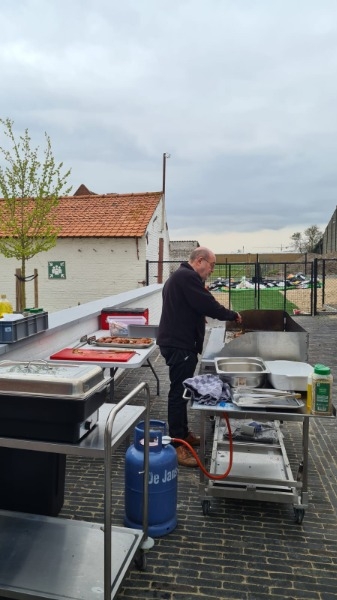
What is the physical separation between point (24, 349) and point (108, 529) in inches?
80.8

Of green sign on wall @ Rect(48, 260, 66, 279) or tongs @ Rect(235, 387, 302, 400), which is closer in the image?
tongs @ Rect(235, 387, 302, 400)

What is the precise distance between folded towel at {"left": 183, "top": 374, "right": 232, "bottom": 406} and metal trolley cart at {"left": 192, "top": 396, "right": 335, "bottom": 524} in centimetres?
8

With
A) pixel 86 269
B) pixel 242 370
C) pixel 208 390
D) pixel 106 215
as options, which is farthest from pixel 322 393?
pixel 106 215

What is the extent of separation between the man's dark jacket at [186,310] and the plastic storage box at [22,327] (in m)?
1.05

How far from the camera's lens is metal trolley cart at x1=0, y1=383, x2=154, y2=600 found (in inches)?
77.8

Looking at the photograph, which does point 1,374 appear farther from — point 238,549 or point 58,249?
point 58,249

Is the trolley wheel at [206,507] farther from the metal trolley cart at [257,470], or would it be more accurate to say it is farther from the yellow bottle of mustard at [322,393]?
the yellow bottle of mustard at [322,393]

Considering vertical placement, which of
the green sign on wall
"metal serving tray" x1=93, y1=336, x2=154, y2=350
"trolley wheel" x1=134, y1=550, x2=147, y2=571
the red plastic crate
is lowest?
"trolley wheel" x1=134, y1=550, x2=147, y2=571

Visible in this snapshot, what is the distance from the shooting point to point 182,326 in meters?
3.82

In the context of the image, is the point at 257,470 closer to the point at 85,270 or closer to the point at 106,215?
the point at 85,270

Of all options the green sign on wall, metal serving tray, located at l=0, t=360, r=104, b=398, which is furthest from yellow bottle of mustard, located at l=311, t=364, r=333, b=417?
the green sign on wall

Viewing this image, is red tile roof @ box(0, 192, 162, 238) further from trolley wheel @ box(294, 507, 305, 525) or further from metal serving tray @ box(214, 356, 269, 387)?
trolley wheel @ box(294, 507, 305, 525)

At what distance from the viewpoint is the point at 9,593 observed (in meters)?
2.20

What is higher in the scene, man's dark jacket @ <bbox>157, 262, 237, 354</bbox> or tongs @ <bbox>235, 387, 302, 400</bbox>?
man's dark jacket @ <bbox>157, 262, 237, 354</bbox>
